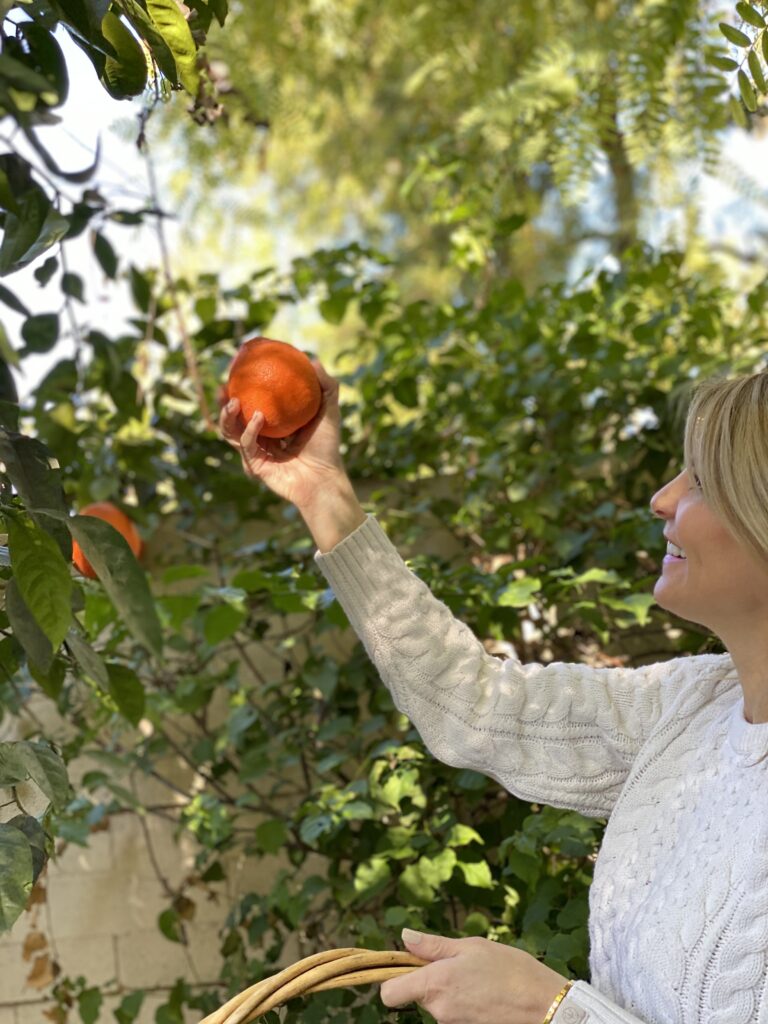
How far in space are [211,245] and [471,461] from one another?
4320 millimetres

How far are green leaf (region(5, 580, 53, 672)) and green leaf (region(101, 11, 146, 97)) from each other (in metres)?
0.35

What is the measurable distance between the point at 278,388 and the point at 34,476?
39 cm

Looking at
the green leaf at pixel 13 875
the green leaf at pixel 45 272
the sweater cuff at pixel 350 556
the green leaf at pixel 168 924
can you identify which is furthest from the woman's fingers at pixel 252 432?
the green leaf at pixel 168 924

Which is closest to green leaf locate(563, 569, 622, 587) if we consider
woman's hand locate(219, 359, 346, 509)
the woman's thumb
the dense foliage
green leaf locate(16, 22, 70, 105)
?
the dense foliage

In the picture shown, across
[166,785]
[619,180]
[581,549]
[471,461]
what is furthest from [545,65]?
[619,180]

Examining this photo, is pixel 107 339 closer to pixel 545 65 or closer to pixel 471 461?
pixel 471 461

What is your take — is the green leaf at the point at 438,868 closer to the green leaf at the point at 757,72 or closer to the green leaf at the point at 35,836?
the green leaf at the point at 35,836

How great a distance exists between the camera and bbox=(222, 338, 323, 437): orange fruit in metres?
1.18

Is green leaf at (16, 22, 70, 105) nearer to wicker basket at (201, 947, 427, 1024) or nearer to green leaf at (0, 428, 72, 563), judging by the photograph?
green leaf at (0, 428, 72, 563)

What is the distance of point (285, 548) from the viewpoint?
71.5 inches

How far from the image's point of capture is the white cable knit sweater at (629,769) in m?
0.92

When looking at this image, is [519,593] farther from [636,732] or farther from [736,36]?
[736,36]

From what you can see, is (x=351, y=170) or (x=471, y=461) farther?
(x=351, y=170)

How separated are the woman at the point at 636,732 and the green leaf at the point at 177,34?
348 millimetres
